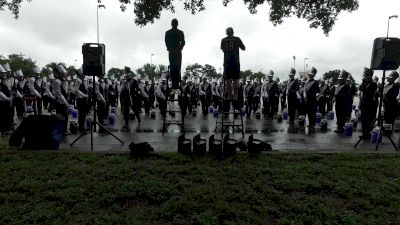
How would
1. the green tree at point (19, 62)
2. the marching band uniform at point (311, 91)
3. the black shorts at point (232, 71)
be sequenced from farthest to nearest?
the green tree at point (19, 62), the marching band uniform at point (311, 91), the black shorts at point (232, 71)

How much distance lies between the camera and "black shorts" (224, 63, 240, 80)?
934cm

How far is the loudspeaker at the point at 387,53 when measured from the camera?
859 centimetres

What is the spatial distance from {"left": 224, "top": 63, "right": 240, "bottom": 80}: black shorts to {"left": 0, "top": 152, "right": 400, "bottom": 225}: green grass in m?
2.86

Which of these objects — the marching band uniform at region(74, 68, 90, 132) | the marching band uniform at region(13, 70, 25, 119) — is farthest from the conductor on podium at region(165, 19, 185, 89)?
the marching band uniform at region(13, 70, 25, 119)

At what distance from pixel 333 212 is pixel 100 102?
11.0 m

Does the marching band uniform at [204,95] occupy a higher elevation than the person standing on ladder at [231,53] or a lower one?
lower

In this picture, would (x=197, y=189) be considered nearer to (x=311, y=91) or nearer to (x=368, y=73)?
(x=368, y=73)

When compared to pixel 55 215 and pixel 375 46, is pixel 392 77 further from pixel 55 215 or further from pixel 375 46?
pixel 55 215

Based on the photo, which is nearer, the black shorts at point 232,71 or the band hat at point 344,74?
the black shorts at point 232,71

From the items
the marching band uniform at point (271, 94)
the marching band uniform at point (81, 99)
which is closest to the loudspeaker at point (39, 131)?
the marching band uniform at point (81, 99)

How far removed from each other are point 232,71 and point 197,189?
15.3 ft

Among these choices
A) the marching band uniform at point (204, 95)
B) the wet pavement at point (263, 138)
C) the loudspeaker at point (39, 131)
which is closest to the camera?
the loudspeaker at point (39, 131)

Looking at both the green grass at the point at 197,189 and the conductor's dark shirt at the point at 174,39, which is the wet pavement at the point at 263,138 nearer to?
the green grass at the point at 197,189

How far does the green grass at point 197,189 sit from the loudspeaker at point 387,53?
2.59 m
